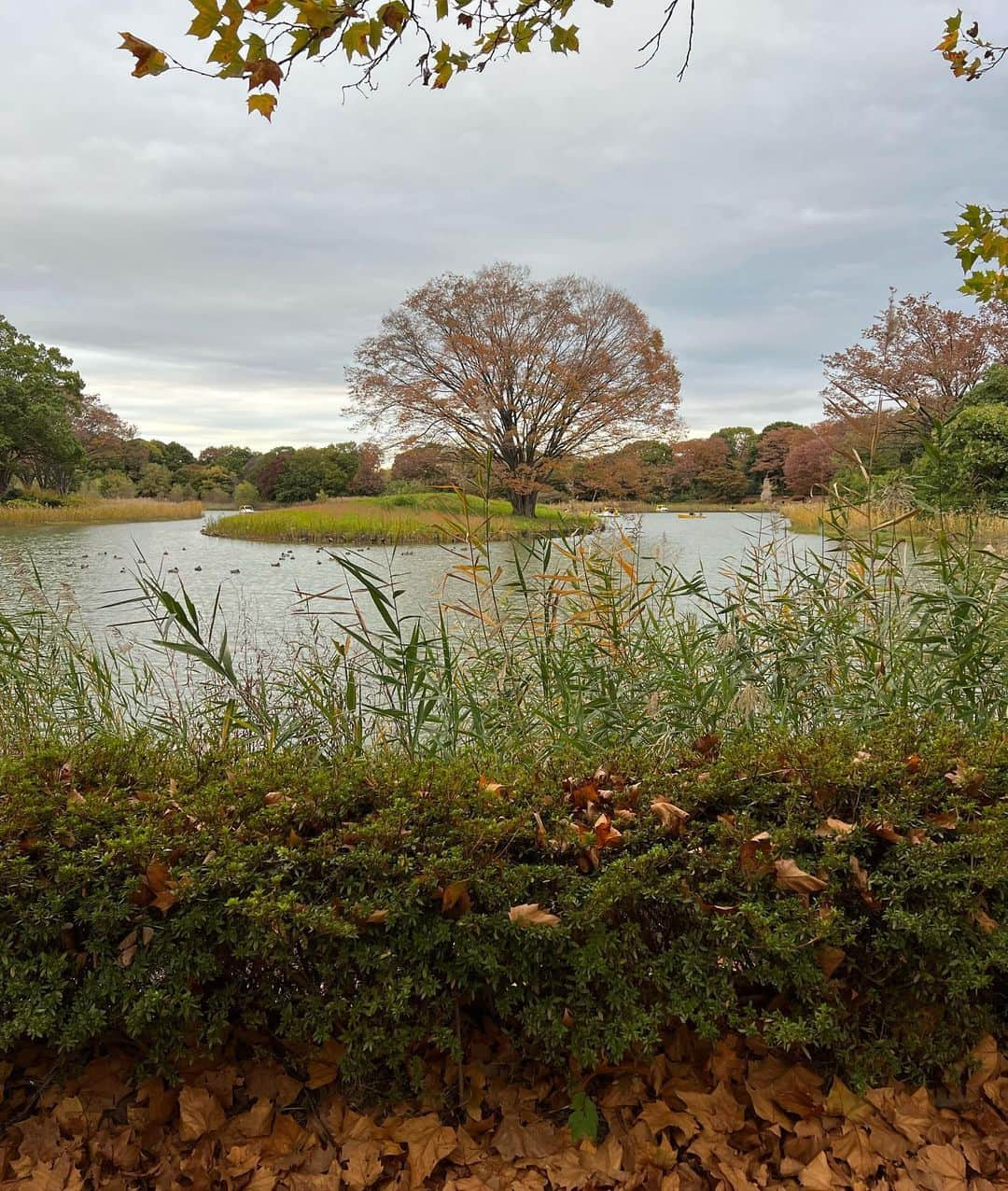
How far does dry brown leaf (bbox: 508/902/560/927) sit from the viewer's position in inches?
50.9

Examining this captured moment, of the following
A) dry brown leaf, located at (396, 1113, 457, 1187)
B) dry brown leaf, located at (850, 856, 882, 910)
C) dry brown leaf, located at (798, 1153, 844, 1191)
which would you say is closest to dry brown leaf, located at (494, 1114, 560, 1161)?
dry brown leaf, located at (396, 1113, 457, 1187)

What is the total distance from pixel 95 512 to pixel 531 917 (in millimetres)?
26318

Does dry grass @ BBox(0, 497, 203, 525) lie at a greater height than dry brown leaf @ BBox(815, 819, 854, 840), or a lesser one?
greater

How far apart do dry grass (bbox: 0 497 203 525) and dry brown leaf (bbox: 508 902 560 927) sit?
73.8ft

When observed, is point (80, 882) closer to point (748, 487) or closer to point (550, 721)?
point (550, 721)

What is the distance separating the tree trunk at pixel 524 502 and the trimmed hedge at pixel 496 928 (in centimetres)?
2077

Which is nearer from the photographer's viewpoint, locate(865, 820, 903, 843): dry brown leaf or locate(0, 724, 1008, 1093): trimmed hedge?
locate(0, 724, 1008, 1093): trimmed hedge

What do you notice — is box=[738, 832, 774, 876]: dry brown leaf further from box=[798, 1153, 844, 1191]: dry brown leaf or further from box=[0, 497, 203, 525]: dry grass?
box=[0, 497, 203, 525]: dry grass

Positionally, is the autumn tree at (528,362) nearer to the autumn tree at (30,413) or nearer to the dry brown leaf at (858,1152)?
the autumn tree at (30,413)

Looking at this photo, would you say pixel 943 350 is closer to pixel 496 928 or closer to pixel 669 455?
pixel 669 455

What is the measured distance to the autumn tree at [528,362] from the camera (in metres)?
21.4

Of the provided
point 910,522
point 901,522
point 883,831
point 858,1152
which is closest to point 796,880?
point 883,831

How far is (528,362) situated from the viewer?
71.4 feet

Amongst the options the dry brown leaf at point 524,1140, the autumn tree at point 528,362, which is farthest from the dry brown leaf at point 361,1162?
the autumn tree at point 528,362
